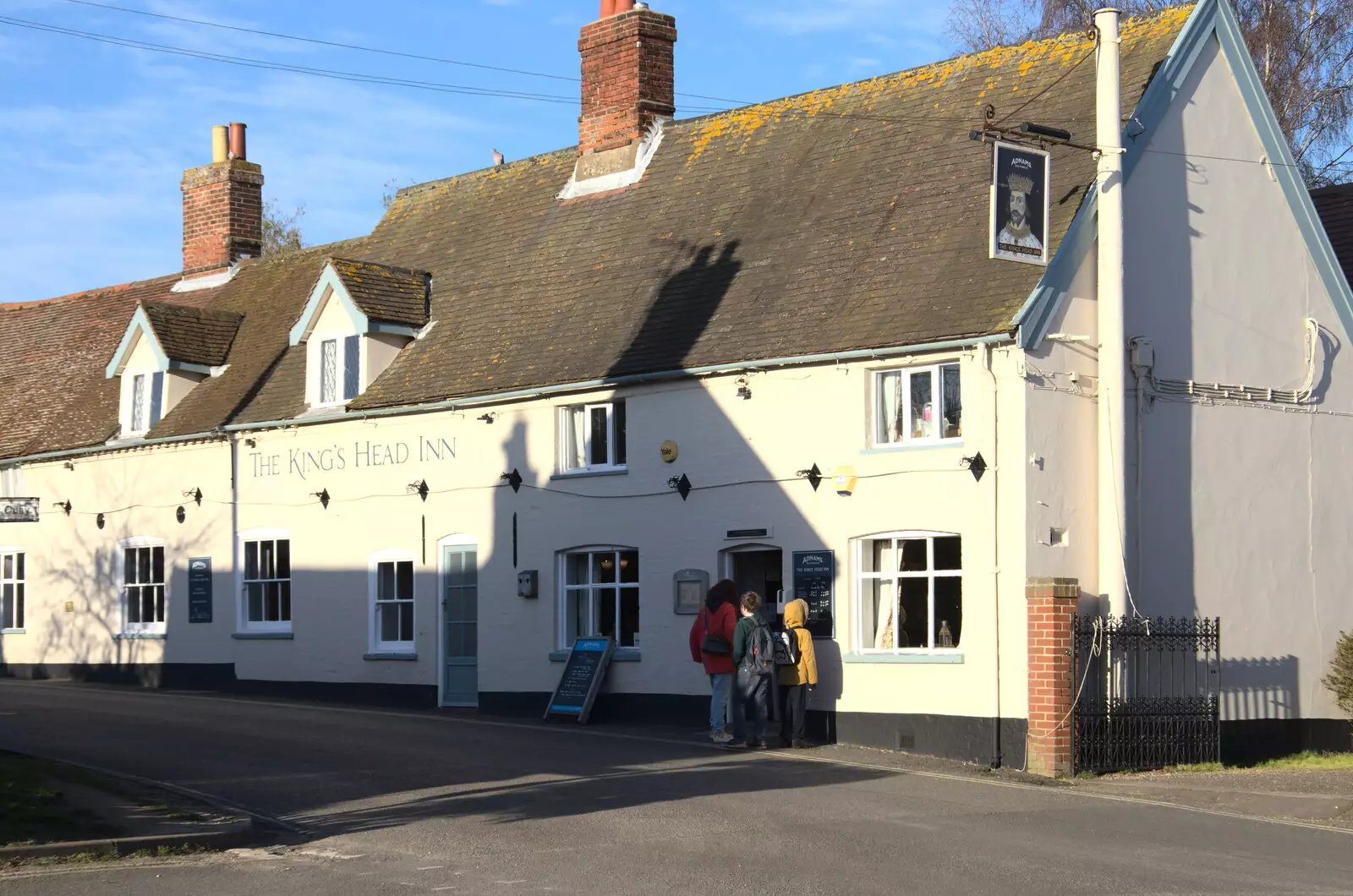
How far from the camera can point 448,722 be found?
20953mm

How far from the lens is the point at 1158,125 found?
1973 cm

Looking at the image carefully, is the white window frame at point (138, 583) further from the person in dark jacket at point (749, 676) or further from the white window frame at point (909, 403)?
the white window frame at point (909, 403)

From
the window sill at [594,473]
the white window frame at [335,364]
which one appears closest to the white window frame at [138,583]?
the white window frame at [335,364]

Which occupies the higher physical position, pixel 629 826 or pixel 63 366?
pixel 63 366

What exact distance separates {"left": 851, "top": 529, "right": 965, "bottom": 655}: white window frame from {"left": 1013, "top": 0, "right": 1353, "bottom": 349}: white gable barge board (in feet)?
8.36

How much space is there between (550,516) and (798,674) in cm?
528

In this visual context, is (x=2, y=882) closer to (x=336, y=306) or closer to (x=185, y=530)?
(x=336, y=306)

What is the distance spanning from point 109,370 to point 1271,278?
20152mm

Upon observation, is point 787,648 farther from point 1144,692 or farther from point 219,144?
point 219,144

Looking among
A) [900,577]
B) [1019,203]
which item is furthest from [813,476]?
[1019,203]

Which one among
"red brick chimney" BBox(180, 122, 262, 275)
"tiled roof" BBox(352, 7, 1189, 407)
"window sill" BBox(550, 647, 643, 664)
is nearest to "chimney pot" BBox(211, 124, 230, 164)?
"red brick chimney" BBox(180, 122, 262, 275)

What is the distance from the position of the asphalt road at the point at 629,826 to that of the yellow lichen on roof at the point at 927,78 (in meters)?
10.0

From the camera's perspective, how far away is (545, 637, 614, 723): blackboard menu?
21500 mm

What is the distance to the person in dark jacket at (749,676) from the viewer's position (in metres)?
18.6
